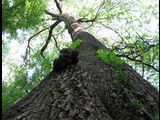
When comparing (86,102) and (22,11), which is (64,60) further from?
(22,11)

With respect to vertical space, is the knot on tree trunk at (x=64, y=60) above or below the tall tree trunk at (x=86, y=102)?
above

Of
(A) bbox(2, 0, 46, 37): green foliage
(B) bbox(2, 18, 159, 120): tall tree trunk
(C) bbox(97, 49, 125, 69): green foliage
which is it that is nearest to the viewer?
(B) bbox(2, 18, 159, 120): tall tree trunk

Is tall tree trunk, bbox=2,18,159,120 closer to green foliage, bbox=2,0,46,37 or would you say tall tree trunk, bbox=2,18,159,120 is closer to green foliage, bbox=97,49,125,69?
green foliage, bbox=97,49,125,69

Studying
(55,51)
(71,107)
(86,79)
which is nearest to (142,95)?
(86,79)

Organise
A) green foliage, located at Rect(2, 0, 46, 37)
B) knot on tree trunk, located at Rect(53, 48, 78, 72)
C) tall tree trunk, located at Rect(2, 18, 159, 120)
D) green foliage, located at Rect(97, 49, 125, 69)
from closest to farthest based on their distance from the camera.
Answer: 1. tall tree trunk, located at Rect(2, 18, 159, 120)
2. green foliage, located at Rect(97, 49, 125, 69)
3. knot on tree trunk, located at Rect(53, 48, 78, 72)
4. green foliage, located at Rect(2, 0, 46, 37)

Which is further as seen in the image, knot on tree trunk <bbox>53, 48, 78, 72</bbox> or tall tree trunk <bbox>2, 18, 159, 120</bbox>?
knot on tree trunk <bbox>53, 48, 78, 72</bbox>

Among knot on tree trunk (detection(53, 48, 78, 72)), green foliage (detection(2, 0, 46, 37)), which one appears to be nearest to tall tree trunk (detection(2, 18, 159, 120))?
knot on tree trunk (detection(53, 48, 78, 72))

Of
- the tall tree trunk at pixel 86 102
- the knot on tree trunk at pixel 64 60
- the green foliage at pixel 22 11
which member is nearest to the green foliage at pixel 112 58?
the tall tree trunk at pixel 86 102

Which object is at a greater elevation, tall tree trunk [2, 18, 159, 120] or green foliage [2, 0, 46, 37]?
green foliage [2, 0, 46, 37]

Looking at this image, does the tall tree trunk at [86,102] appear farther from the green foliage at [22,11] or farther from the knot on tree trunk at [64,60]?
the green foliage at [22,11]

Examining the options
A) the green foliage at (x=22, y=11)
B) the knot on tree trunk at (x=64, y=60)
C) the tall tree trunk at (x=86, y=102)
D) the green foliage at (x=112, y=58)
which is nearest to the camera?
the tall tree trunk at (x=86, y=102)

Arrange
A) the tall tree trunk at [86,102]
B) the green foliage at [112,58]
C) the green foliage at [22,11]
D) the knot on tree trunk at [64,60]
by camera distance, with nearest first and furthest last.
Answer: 1. the tall tree trunk at [86,102]
2. the green foliage at [112,58]
3. the knot on tree trunk at [64,60]
4. the green foliage at [22,11]

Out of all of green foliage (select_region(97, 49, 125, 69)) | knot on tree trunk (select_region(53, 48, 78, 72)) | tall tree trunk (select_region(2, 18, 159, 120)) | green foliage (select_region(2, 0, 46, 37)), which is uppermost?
green foliage (select_region(2, 0, 46, 37))

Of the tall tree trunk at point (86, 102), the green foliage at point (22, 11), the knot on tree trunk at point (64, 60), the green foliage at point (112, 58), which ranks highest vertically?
the green foliage at point (22, 11)
